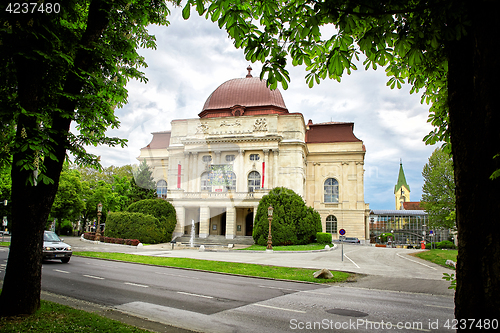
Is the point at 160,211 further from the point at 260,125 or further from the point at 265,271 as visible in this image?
the point at 265,271

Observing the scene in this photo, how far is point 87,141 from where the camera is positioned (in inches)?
328

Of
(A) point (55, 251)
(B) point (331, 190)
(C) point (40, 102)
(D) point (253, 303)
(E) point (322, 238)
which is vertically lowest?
(E) point (322, 238)

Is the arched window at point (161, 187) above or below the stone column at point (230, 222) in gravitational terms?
above

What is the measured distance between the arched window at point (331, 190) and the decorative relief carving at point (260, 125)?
16.4m

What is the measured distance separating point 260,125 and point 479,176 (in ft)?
158

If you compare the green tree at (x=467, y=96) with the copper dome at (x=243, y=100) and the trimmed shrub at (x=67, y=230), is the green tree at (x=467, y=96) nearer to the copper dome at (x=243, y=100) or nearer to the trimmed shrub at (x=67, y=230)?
the copper dome at (x=243, y=100)

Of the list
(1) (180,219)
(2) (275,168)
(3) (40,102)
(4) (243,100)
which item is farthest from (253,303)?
(4) (243,100)

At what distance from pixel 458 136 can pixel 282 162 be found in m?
47.3

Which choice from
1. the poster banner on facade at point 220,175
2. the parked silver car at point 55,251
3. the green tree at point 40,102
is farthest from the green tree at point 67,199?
the green tree at point 40,102

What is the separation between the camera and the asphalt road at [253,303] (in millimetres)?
7523

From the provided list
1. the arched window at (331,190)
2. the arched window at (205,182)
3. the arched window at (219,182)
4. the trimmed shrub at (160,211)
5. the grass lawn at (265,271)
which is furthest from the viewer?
the arched window at (331,190)

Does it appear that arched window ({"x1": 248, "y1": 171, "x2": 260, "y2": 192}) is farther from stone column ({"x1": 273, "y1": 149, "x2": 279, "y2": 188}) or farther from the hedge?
the hedge

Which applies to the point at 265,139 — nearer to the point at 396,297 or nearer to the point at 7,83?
the point at 396,297

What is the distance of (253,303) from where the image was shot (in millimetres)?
9570
